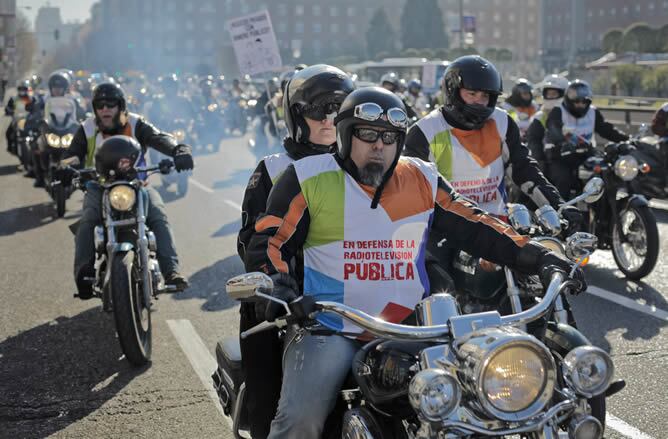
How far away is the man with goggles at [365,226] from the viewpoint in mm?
3506

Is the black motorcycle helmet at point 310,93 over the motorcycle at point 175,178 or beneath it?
over

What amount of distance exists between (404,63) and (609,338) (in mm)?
45073

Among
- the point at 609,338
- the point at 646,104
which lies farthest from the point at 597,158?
the point at 646,104

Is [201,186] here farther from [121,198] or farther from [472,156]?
[472,156]

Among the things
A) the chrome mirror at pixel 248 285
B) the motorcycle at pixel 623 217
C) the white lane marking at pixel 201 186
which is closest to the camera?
the chrome mirror at pixel 248 285

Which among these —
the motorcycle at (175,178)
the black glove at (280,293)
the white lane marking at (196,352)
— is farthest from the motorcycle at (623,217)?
the motorcycle at (175,178)

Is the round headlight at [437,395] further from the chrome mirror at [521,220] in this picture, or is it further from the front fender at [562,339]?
the chrome mirror at [521,220]

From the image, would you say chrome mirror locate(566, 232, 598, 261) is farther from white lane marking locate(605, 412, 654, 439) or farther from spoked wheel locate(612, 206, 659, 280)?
spoked wheel locate(612, 206, 659, 280)

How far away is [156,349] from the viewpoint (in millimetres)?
6852

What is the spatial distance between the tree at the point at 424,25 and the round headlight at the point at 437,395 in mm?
127996

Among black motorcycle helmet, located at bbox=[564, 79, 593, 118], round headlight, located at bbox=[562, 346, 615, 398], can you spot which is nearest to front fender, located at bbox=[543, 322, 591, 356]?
round headlight, located at bbox=[562, 346, 615, 398]

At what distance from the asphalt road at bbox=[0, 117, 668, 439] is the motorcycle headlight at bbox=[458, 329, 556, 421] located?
259cm

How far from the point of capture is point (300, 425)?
10.7 feet

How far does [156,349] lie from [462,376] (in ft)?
14.8
